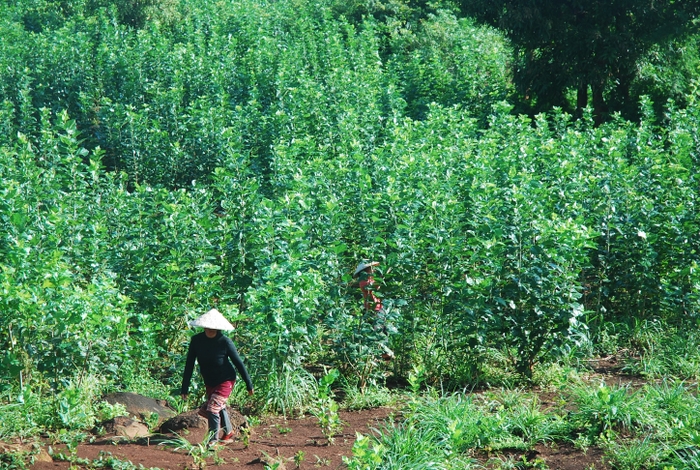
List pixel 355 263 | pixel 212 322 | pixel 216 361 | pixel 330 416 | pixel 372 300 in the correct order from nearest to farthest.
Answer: pixel 212 322 → pixel 216 361 → pixel 330 416 → pixel 372 300 → pixel 355 263

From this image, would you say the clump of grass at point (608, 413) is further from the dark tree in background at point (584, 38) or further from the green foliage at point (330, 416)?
the dark tree in background at point (584, 38)

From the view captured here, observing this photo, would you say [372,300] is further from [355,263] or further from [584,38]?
[584,38]

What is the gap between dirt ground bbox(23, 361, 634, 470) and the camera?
6.70 m

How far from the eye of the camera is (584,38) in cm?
1722

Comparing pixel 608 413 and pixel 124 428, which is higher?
pixel 608 413

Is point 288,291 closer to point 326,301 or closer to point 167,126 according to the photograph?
point 326,301

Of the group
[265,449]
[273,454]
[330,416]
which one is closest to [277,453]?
[273,454]

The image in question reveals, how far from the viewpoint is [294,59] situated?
20.0 meters

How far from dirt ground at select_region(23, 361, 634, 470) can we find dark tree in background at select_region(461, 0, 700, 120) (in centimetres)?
1179

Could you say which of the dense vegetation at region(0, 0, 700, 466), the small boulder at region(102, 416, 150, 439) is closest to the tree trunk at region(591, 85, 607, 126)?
the dense vegetation at region(0, 0, 700, 466)

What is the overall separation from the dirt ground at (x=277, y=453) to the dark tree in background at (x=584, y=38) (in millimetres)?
11786

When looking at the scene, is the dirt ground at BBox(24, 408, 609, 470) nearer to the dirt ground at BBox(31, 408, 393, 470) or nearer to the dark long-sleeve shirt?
the dirt ground at BBox(31, 408, 393, 470)

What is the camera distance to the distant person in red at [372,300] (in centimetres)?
877

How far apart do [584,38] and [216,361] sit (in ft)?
41.2
